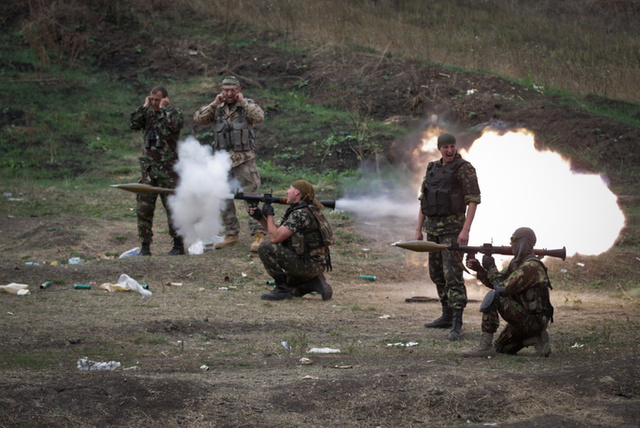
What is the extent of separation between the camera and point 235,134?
10.6 m

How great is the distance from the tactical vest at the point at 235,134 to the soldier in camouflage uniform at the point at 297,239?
2.22 metres

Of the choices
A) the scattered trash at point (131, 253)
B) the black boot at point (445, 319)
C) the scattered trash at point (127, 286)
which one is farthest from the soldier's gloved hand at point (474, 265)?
the scattered trash at point (131, 253)

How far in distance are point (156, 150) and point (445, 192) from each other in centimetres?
482

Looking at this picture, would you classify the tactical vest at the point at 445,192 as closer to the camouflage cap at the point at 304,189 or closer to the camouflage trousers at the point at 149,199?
the camouflage cap at the point at 304,189

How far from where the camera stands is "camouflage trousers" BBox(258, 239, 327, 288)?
27.8 feet

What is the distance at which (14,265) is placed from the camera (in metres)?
9.58

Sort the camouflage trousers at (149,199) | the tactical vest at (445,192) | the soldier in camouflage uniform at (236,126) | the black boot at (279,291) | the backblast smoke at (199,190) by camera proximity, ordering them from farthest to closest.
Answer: the soldier in camouflage uniform at (236,126), the camouflage trousers at (149,199), the backblast smoke at (199,190), the black boot at (279,291), the tactical vest at (445,192)

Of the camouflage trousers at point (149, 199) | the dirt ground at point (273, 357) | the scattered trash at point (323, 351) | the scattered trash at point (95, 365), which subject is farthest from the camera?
the camouflage trousers at point (149, 199)

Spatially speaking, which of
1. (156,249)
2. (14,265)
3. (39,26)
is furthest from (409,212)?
(39,26)

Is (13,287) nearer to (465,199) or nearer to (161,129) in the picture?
(161,129)

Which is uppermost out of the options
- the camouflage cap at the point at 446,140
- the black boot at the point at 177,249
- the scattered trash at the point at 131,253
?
the camouflage cap at the point at 446,140

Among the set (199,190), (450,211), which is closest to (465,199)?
(450,211)

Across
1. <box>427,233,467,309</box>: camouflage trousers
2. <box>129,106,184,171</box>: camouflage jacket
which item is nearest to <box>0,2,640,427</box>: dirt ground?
<box>427,233,467,309</box>: camouflage trousers

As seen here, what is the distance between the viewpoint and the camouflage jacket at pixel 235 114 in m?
10.7
